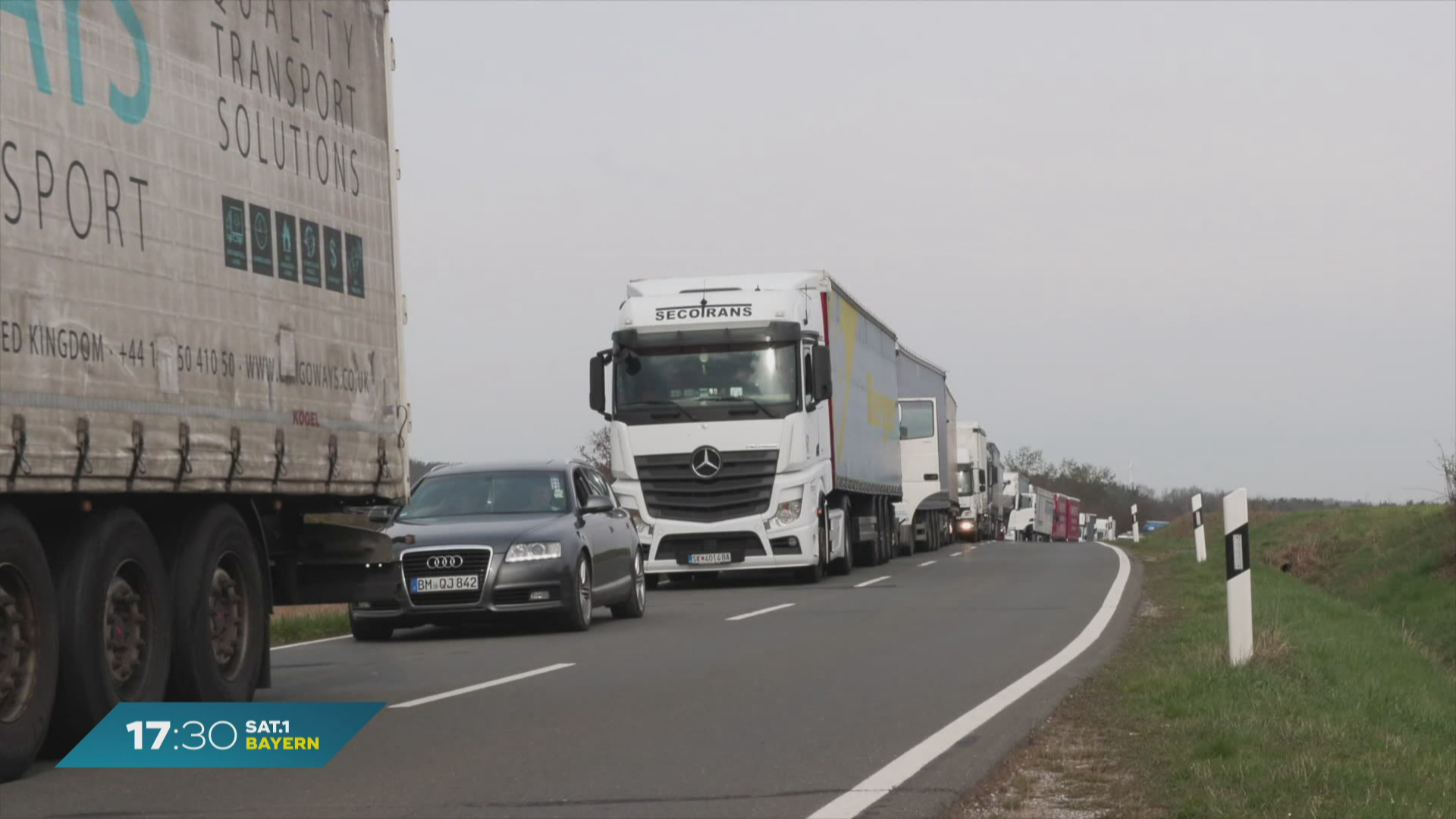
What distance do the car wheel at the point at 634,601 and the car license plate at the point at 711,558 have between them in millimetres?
5708

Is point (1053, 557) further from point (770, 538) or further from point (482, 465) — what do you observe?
point (482, 465)

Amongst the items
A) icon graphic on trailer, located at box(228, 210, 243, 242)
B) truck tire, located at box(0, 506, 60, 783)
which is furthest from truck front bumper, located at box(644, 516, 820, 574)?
truck tire, located at box(0, 506, 60, 783)

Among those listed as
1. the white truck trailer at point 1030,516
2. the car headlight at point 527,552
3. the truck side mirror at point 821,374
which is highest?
the truck side mirror at point 821,374

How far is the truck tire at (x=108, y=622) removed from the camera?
8.96m

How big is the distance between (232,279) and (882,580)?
17196 millimetres

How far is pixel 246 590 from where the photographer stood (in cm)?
1100

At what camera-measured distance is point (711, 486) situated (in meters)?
25.4

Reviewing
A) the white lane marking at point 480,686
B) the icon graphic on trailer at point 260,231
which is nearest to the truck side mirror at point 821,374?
the white lane marking at point 480,686

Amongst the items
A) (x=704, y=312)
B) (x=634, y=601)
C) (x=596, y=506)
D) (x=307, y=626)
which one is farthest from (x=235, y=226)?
(x=704, y=312)

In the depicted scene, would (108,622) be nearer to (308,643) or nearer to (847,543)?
(308,643)

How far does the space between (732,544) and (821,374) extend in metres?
2.58

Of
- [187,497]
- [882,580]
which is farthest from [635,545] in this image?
[187,497]

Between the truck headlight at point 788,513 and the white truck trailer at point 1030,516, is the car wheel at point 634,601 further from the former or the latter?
the white truck trailer at point 1030,516

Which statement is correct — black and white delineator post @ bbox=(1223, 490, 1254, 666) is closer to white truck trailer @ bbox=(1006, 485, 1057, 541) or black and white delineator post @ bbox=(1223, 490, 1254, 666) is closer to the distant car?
the distant car
